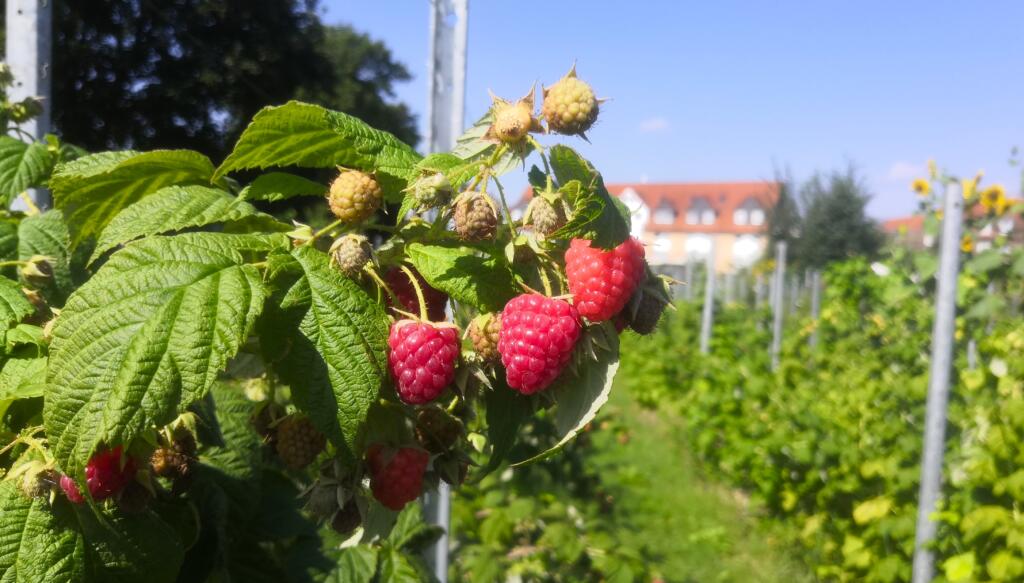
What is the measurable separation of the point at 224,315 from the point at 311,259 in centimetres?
10

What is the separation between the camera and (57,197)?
0.90 m

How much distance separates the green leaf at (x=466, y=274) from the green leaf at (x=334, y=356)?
66 mm

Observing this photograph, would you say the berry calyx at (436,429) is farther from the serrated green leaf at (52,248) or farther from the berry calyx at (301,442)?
the serrated green leaf at (52,248)

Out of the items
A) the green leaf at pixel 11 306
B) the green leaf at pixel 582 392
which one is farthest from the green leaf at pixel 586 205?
the green leaf at pixel 11 306

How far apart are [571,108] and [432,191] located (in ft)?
A: 0.46

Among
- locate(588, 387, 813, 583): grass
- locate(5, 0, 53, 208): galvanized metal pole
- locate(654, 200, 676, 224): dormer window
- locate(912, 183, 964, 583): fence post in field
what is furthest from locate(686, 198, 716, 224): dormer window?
locate(5, 0, 53, 208): galvanized metal pole

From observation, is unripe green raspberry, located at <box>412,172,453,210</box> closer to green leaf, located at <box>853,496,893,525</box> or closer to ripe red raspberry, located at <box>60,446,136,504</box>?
ripe red raspberry, located at <box>60,446,136,504</box>

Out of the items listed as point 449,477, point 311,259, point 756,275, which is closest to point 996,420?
point 449,477

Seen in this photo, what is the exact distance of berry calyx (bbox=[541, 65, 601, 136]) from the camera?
0.74m

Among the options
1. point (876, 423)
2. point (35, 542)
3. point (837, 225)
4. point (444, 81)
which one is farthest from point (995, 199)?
point (837, 225)

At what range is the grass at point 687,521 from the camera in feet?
13.2

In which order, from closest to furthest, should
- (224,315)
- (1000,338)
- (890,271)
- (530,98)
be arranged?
(224,315) → (530,98) → (1000,338) → (890,271)

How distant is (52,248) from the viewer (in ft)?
3.36

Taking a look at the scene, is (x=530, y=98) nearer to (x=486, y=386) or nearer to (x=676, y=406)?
(x=486, y=386)
